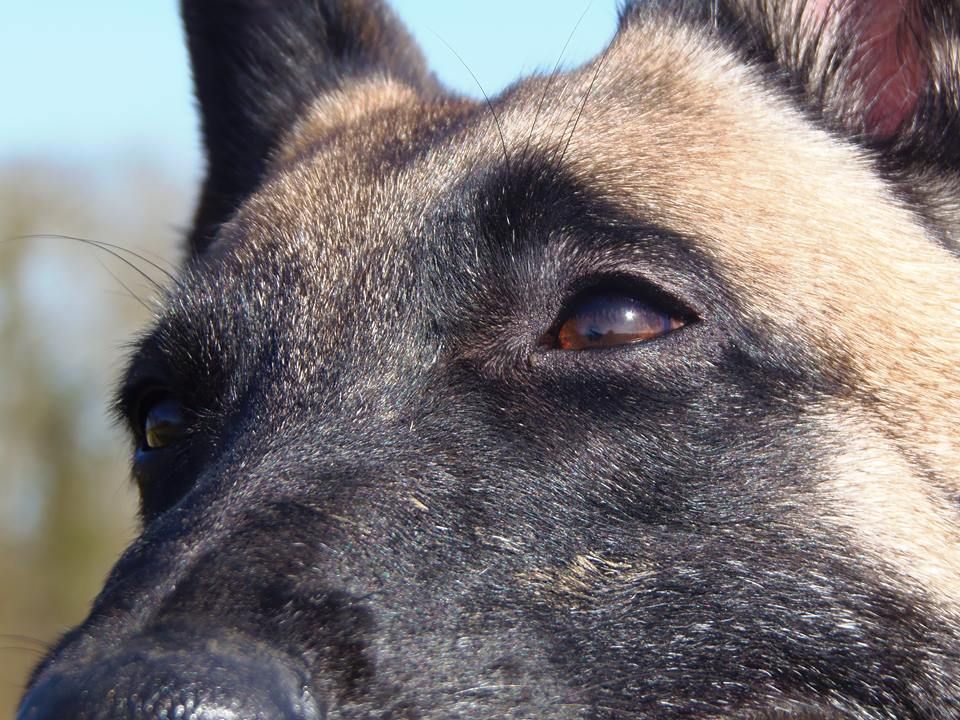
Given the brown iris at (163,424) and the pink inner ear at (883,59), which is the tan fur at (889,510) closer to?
the pink inner ear at (883,59)

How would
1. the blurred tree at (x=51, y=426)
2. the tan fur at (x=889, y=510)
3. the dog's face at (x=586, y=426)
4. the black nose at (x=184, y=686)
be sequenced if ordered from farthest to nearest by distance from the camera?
the blurred tree at (x=51, y=426) < the tan fur at (x=889, y=510) < the dog's face at (x=586, y=426) < the black nose at (x=184, y=686)

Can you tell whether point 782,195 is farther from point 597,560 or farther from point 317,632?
point 317,632

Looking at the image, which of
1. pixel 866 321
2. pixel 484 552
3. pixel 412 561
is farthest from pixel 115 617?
pixel 866 321

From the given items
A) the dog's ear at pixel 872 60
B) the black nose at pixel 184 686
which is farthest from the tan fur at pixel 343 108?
the black nose at pixel 184 686

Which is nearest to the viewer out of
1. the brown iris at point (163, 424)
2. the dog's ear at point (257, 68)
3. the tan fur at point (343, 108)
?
the brown iris at point (163, 424)

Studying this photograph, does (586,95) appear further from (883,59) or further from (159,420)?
(159,420)

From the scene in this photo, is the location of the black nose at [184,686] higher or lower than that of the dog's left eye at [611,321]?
lower

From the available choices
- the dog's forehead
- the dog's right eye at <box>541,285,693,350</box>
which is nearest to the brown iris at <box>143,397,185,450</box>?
the dog's forehead
